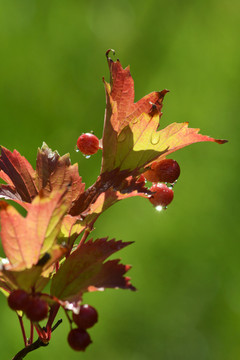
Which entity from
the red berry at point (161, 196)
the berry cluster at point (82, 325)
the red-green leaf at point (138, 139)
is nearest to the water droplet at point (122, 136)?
the red-green leaf at point (138, 139)

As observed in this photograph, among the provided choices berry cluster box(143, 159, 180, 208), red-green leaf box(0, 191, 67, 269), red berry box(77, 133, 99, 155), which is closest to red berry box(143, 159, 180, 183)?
berry cluster box(143, 159, 180, 208)

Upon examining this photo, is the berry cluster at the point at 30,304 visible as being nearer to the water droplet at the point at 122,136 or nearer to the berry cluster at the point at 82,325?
the berry cluster at the point at 82,325

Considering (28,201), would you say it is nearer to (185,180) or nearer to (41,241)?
(41,241)

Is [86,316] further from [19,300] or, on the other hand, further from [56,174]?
[56,174]

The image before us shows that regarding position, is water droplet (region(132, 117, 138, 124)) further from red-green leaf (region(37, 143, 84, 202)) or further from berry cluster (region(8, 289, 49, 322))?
berry cluster (region(8, 289, 49, 322))

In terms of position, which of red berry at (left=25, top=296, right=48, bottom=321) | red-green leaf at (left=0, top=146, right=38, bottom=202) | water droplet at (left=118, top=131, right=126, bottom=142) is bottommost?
red berry at (left=25, top=296, right=48, bottom=321)

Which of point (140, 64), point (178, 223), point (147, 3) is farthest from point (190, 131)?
point (147, 3)
